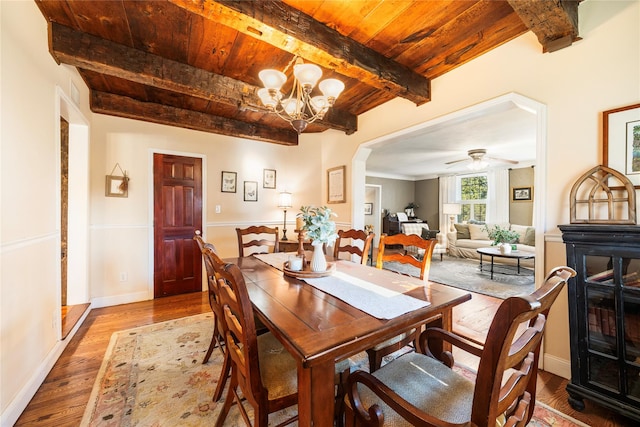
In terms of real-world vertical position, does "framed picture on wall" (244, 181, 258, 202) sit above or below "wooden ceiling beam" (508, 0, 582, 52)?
below

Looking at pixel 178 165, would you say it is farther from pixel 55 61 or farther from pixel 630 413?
pixel 630 413

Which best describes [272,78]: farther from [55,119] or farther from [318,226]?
[55,119]

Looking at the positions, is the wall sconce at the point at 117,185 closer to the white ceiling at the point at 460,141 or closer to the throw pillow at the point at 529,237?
the white ceiling at the point at 460,141

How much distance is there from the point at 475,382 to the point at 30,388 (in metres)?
2.44

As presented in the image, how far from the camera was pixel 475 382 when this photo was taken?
2.46 feet

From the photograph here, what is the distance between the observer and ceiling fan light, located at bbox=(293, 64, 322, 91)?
5.66ft

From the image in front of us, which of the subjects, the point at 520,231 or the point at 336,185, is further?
the point at 520,231

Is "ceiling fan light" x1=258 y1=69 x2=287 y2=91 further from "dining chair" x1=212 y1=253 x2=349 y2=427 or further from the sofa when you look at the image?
the sofa

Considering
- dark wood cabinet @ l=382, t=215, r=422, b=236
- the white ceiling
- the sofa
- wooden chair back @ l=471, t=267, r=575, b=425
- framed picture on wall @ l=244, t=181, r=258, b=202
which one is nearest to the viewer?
wooden chair back @ l=471, t=267, r=575, b=425

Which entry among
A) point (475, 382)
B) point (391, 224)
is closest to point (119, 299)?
point (475, 382)

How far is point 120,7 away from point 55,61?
2.64 ft

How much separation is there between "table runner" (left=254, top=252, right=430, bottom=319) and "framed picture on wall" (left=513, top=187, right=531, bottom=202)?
21.5 ft

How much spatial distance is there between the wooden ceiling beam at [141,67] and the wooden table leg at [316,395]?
2549mm

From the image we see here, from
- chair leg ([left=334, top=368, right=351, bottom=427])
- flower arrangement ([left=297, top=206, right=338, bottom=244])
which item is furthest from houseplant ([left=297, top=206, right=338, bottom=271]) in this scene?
chair leg ([left=334, top=368, right=351, bottom=427])
